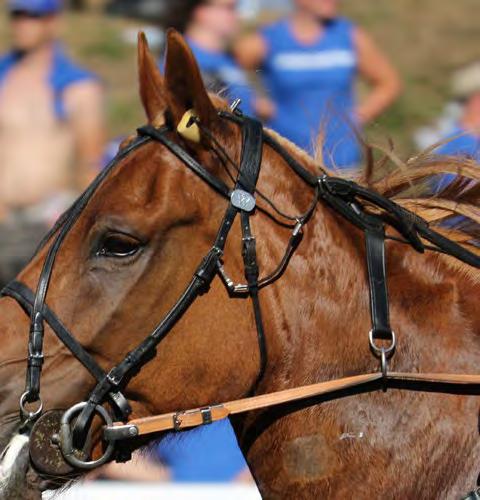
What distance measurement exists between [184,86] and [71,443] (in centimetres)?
102

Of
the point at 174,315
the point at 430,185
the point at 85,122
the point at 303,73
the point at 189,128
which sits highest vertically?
the point at 85,122

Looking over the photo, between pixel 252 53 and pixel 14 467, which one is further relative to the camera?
pixel 252 53

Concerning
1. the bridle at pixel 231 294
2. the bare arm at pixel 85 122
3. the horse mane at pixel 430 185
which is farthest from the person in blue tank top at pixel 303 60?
the bridle at pixel 231 294

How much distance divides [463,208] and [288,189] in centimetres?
56

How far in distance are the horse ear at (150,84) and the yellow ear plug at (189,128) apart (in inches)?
4.3

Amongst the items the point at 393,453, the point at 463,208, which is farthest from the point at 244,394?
the point at 463,208

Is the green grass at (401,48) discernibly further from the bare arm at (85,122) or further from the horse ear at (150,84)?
the horse ear at (150,84)

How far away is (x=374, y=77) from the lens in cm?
635

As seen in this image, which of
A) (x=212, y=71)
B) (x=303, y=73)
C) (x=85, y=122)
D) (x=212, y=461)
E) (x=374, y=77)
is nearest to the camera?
(x=212, y=461)

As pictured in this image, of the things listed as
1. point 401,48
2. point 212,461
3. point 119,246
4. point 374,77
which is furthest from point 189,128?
point 401,48

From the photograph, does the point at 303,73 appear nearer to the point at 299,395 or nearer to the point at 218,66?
the point at 218,66

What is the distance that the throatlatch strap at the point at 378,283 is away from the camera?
2867mm

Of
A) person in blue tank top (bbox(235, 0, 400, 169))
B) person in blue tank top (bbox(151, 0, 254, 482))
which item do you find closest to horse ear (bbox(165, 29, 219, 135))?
person in blue tank top (bbox(151, 0, 254, 482))

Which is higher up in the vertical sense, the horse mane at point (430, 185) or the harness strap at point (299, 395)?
the horse mane at point (430, 185)
